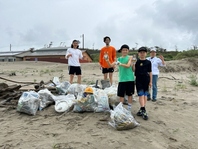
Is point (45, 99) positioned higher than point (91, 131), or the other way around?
point (45, 99)

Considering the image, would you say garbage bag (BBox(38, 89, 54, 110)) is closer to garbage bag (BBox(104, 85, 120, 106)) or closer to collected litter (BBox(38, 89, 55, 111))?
collected litter (BBox(38, 89, 55, 111))

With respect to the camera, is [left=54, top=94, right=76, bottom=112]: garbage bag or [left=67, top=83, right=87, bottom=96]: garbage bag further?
[left=67, top=83, right=87, bottom=96]: garbage bag

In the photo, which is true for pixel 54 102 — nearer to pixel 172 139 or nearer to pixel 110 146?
pixel 110 146

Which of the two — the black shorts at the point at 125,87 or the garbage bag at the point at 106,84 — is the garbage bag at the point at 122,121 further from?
the garbage bag at the point at 106,84

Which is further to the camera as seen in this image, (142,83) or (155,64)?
(155,64)

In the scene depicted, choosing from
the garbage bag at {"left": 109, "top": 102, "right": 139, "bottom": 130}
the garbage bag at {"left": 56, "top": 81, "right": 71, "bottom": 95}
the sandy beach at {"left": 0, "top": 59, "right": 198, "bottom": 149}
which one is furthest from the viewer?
the garbage bag at {"left": 56, "top": 81, "right": 71, "bottom": 95}

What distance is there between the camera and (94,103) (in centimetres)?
463

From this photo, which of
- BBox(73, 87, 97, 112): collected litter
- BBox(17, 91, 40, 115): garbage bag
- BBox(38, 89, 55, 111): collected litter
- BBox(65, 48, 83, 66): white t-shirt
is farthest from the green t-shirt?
BBox(65, 48, 83, 66): white t-shirt

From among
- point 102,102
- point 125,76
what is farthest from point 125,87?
point 102,102

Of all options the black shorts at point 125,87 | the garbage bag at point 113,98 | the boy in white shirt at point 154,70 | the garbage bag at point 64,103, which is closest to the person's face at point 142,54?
the black shorts at point 125,87

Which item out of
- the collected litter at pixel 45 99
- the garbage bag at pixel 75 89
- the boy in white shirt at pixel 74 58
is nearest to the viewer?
the collected litter at pixel 45 99

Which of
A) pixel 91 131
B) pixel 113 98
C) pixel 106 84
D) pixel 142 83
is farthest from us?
pixel 106 84

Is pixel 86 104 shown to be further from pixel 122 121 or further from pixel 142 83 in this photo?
pixel 142 83

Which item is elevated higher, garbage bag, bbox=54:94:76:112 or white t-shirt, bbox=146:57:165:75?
white t-shirt, bbox=146:57:165:75
